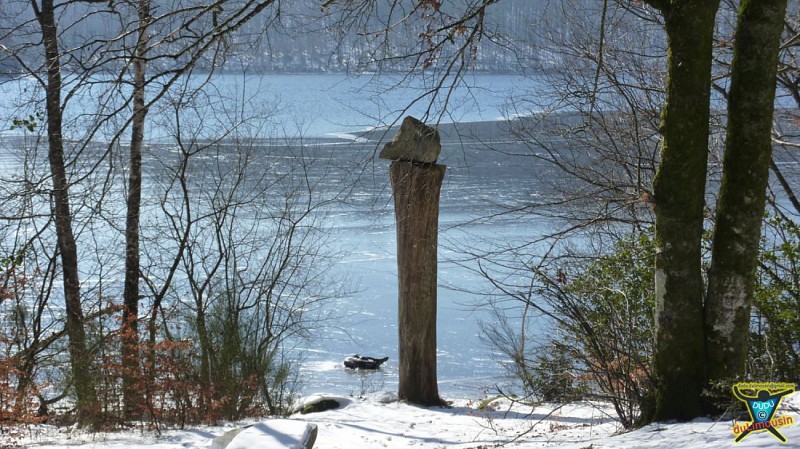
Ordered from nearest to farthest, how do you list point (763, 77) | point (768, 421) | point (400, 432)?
point (768, 421), point (763, 77), point (400, 432)

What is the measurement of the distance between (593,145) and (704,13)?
163 inches

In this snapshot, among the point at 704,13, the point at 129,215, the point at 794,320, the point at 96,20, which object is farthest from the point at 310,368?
the point at 704,13

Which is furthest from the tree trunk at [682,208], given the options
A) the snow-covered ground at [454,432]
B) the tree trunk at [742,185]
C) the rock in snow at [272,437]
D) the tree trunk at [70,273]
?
the tree trunk at [70,273]

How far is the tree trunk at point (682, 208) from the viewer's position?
4.39 meters

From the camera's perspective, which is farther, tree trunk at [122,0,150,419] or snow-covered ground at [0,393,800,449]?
tree trunk at [122,0,150,419]

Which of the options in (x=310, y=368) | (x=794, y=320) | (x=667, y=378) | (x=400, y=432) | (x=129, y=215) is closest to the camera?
(x=667, y=378)

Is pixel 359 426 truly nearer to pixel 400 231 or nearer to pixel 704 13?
pixel 400 231

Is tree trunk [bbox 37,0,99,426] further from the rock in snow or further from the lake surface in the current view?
the rock in snow

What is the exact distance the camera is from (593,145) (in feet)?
27.8

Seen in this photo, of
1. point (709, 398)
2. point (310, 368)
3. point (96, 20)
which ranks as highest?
point (96, 20)

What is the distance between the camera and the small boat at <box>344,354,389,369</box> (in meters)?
12.1

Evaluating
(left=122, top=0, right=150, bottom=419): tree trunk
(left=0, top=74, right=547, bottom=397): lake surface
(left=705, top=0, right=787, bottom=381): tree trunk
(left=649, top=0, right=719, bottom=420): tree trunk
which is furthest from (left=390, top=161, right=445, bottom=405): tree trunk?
(left=705, top=0, right=787, bottom=381): tree trunk

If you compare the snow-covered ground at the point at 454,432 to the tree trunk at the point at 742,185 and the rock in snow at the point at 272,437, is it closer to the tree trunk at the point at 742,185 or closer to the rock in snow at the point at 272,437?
the rock in snow at the point at 272,437

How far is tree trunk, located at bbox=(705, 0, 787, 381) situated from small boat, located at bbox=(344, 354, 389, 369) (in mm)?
7955
